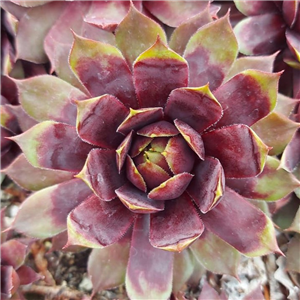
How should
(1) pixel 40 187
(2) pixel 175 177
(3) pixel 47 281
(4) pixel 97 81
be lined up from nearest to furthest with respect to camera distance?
(2) pixel 175 177 < (4) pixel 97 81 < (1) pixel 40 187 < (3) pixel 47 281

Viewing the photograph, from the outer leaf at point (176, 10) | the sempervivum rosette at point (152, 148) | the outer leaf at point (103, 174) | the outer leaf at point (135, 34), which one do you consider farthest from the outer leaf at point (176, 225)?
the outer leaf at point (176, 10)

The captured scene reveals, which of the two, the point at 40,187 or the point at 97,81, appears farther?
the point at 40,187

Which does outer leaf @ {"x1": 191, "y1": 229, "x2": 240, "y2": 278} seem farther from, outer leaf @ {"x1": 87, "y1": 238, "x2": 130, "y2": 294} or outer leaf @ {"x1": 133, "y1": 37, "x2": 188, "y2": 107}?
outer leaf @ {"x1": 133, "y1": 37, "x2": 188, "y2": 107}

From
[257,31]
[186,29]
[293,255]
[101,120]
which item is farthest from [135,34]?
[293,255]

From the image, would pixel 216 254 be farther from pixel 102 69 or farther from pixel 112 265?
pixel 102 69

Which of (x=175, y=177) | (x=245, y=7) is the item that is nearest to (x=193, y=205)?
(x=175, y=177)

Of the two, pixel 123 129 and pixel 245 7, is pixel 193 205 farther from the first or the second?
pixel 245 7
